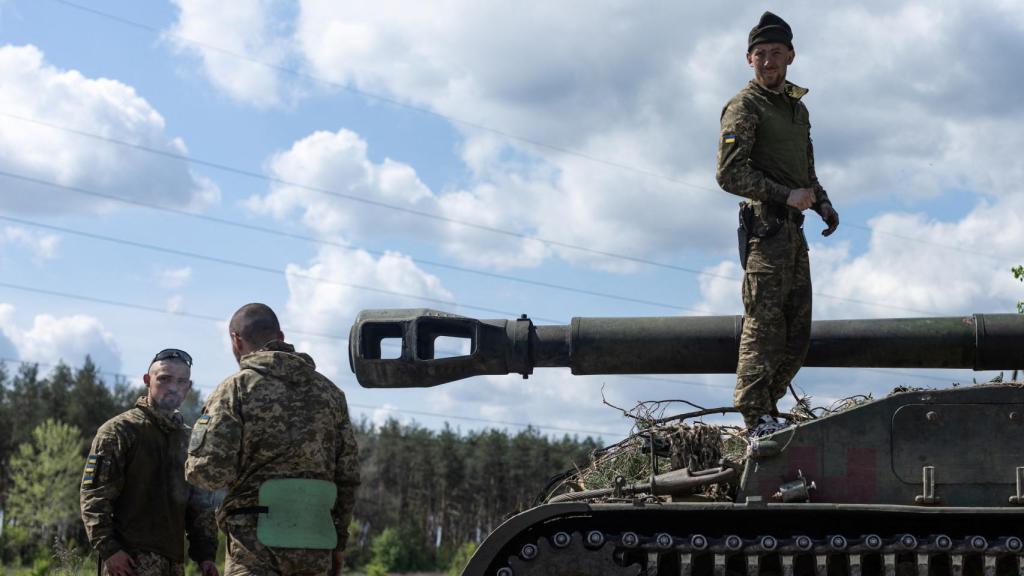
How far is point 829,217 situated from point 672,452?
207cm

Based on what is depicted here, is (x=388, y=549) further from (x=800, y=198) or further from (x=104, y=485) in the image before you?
(x=800, y=198)

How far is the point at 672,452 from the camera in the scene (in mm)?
6980

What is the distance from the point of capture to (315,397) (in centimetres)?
639

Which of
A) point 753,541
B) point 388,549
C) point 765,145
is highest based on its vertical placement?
point 765,145

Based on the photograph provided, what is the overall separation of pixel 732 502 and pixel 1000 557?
4.52ft

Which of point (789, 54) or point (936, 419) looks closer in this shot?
point (936, 419)

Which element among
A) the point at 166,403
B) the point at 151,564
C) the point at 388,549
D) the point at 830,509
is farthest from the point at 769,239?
the point at 388,549

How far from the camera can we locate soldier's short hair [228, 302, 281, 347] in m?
6.51

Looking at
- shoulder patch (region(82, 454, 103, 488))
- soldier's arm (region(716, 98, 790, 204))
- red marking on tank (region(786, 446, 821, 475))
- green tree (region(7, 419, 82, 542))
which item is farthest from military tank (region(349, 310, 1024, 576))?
green tree (region(7, 419, 82, 542))

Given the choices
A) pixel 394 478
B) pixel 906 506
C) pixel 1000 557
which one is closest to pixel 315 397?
pixel 906 506

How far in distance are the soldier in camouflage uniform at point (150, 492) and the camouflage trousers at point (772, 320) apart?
11.4 ft

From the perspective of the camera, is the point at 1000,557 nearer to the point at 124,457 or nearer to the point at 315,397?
the point at 315,397

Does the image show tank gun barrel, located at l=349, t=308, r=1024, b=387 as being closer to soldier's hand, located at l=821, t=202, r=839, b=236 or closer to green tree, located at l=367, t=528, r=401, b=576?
soldier's hand, located at l=821, t=202, r=839, b=236

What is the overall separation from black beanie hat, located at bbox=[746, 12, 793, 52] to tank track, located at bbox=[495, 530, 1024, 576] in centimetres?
321
